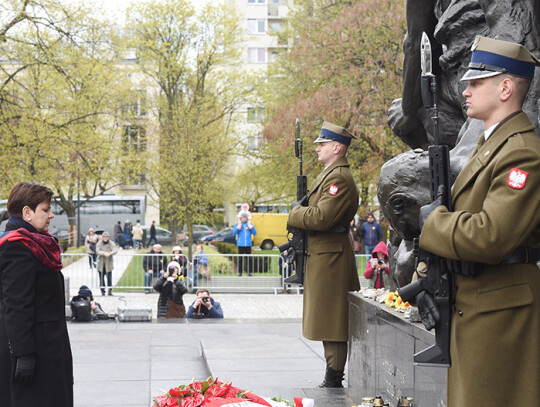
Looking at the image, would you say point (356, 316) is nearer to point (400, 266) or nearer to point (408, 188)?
point (400, 266)

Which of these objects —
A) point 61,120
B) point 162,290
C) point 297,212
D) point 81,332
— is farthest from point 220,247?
point 297,212

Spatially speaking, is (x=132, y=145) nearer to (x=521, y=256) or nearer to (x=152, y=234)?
(x=152, y=234)

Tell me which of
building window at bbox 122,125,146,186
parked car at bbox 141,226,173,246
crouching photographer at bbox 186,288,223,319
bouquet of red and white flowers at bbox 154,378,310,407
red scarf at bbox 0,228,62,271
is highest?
building window at bbox 122,125,146,186

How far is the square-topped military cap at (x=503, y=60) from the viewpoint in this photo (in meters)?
3.35

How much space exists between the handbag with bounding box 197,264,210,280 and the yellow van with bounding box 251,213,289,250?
70.6 feet

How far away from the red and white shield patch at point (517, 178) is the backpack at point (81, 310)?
37.2ft

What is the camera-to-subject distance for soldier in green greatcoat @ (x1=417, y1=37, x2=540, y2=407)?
3.19 metres

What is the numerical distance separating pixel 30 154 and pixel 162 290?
489 inches

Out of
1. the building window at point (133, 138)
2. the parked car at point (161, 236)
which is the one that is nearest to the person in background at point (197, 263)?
the building window at point (133, 138)

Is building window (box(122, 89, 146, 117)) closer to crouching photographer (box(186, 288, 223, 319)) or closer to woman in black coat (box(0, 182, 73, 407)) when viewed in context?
crouching photographer (box(186, 288, 223, 319))

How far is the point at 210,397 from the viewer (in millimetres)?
5059

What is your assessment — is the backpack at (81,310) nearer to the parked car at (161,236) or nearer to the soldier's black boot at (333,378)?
the soldier's black boot at (333,378)

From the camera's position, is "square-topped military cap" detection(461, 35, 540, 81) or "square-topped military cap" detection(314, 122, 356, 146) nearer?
Answer: "square-topped military cap" detection(461, 35, 540, 81)

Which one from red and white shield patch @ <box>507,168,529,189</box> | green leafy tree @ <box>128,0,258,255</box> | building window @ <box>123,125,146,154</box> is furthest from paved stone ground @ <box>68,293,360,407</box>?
building window @ <box>123,125,146,154</box>
